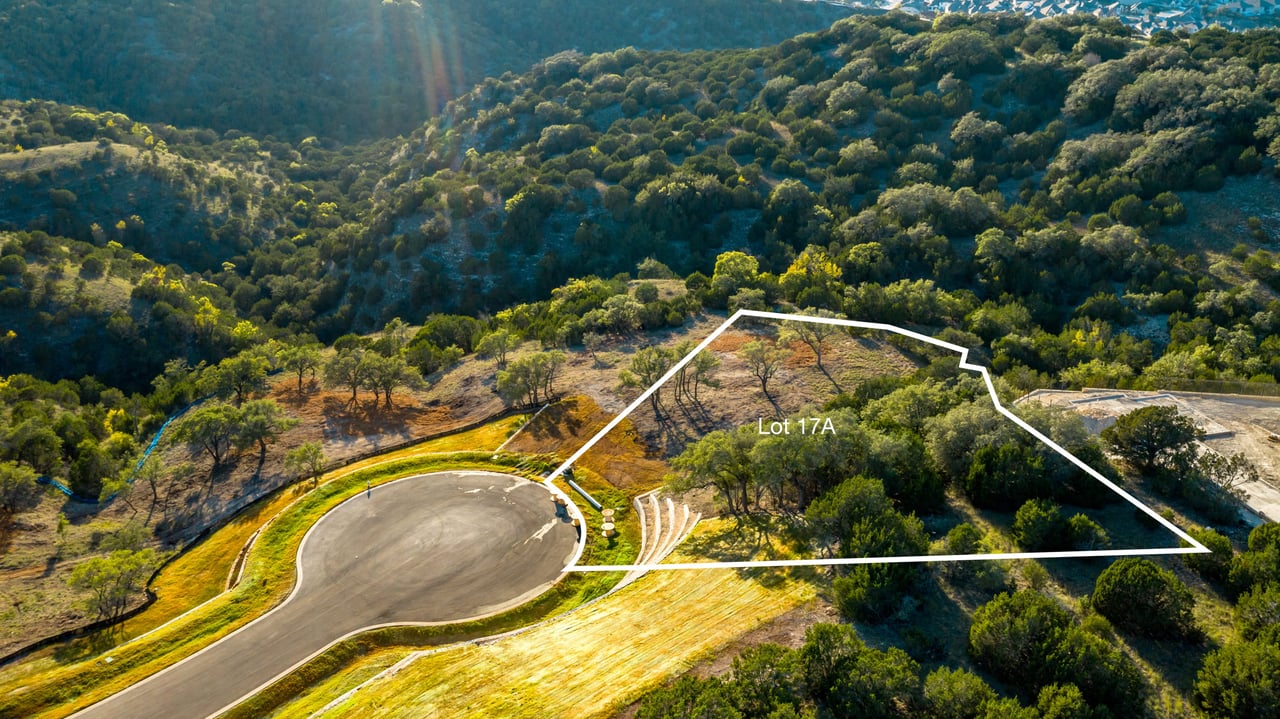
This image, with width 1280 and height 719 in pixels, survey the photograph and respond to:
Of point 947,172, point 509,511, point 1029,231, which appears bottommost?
point 509,511

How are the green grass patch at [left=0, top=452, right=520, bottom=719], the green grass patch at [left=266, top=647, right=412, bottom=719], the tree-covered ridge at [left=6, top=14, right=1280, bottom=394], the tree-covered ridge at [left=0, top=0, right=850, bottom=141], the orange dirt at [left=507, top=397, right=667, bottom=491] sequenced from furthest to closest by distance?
1. the tree-covered ridge at [left=0, top=0, right=850, bottom=141]
2. the tree-covered ridge at [left=6, top=14, right=1280, bottom=394]
3. the orange dirt at [left=507, top=397, right=667, bottom=491]
4. the green grass patch at [left=0, top=452, right=520, bottom=719]
5. the green grass patch at [left=266, top=647, right=412, bottom=719]

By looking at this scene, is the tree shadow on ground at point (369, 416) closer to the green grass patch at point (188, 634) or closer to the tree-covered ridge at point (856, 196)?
the green grass patch at point (188, 634)

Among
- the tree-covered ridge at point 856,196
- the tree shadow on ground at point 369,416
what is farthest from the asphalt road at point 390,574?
the tree-covered ridge at point 856,196

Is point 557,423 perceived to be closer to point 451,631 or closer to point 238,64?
point 451,631

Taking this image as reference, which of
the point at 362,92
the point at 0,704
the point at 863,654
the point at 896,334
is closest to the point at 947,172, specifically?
the point at 896,334

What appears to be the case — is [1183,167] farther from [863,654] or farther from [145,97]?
[145,97]

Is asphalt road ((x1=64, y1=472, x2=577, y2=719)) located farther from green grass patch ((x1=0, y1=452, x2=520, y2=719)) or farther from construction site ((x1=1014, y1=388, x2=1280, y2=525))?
construction site ((x1=1014, y1=388, x2=1280, y2=525))

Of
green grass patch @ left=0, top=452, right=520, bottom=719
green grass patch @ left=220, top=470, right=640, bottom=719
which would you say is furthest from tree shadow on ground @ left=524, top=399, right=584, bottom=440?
green grass patch @ left=0, top=452, right=520, bottom=719

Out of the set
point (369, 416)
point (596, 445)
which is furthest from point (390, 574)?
point (369, 416)
